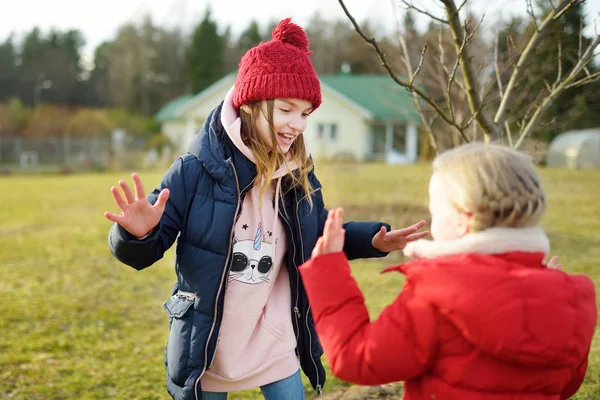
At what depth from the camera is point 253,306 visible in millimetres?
2246

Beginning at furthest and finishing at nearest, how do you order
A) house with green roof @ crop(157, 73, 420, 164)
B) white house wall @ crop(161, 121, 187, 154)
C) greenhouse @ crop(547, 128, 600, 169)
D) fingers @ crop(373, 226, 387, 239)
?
white house wall @ crop(161, 121, 187, 154)
house with green roof @ crop(157, 73, 420, 164)
greenhouse @ crop(547, 128, 600, 169)
fingers @ crop(373, 226, 387, 239)

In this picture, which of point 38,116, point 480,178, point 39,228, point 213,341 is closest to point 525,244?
point 480,178

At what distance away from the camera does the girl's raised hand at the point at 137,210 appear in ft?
6.26

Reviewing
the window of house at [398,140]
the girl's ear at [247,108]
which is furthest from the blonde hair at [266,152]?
the window of house at [398,140]

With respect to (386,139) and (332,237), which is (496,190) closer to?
(332,237)

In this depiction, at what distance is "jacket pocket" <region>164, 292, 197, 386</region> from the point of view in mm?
2119

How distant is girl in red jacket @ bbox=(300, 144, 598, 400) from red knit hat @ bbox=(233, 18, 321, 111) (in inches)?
32.1

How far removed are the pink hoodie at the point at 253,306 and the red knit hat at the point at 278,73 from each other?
11 cm

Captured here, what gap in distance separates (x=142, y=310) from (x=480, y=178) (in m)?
4.79

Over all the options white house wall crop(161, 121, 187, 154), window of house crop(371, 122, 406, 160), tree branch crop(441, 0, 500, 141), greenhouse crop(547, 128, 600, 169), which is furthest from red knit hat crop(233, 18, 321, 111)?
white house wall crop(161, 121, 187, 154)

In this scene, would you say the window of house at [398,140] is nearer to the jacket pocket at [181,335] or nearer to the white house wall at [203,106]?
the white house wall at [203,106]

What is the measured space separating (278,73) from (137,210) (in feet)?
2.43

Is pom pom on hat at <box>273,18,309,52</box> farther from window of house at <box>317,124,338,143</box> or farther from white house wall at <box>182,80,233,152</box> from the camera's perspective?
window of house at <box>317,124,338,143</box>

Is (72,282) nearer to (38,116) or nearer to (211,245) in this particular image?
(211,245)
